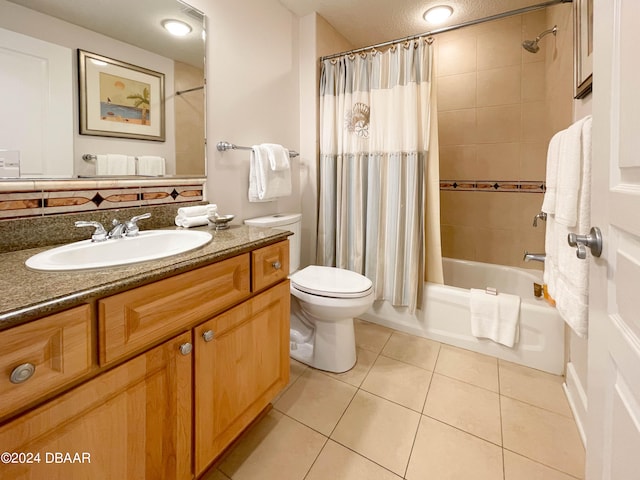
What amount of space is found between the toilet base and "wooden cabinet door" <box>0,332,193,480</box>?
893 mm

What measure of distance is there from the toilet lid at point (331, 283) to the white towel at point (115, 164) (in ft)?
3.11

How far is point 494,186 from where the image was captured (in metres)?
2.46

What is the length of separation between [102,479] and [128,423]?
0.39 feet

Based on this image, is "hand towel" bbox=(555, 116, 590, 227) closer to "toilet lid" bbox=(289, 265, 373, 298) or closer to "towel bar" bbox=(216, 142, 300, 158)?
"toilet lid" bbox=(289, 265, 373, 298)

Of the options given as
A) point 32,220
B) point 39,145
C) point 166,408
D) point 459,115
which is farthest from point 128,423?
point 459,115

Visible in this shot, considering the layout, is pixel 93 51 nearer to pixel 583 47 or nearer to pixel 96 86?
pixel 96 86

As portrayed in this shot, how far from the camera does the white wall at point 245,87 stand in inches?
63.2

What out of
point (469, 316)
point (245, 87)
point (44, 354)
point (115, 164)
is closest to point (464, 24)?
point (245, 87)

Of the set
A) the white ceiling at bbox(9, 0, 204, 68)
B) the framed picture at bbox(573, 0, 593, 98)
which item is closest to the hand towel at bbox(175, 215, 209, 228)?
the white ceiling at bbox(9, 0, 204, 68)

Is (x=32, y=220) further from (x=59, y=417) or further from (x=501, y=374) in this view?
(x=501, y=374)

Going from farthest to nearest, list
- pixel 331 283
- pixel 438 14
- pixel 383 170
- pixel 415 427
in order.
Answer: pixel 438 14 → pixel 383 170 → pixel 331 283 → pixel 415 427

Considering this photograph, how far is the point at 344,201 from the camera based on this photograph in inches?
85.9

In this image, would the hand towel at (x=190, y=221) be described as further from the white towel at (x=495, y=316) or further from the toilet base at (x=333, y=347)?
the white towel at (x=495, y=316)

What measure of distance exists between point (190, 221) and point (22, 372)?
91cm
